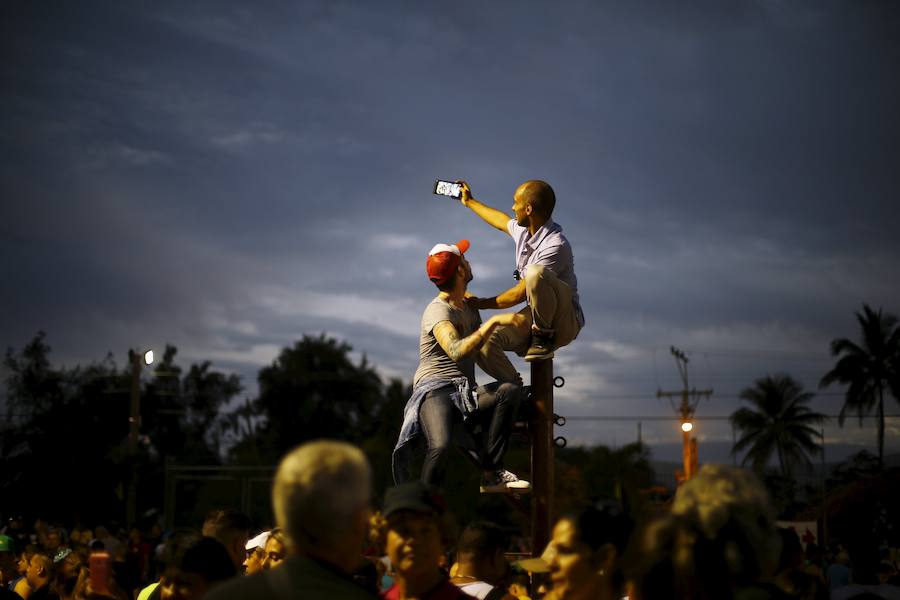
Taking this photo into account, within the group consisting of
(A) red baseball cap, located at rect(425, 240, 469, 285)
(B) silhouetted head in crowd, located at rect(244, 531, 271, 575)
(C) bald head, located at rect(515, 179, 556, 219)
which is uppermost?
(C) bald head, located at rect(515, 179, 556, 219)

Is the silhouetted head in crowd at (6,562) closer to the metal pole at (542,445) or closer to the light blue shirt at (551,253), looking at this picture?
the metal pole at (542,445)

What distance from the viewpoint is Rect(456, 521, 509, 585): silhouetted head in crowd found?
5438 millimetres

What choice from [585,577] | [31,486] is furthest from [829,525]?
[31,486]

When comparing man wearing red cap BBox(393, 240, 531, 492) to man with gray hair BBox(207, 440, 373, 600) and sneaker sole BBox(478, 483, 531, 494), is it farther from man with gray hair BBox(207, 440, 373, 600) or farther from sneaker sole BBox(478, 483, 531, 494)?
man with gray hair BBox(207, 440, 373, 600)

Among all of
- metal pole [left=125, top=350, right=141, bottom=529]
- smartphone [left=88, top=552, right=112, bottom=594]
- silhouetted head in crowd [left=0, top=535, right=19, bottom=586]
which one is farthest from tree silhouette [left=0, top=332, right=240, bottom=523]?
smartphone [left=88, top=552, right=112, bottom=594]

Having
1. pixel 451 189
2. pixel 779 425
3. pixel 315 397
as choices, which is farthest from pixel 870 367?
pixel 451 189

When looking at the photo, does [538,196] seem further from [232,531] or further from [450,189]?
[232,531]

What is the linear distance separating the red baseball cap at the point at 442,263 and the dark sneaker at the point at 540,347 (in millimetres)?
690

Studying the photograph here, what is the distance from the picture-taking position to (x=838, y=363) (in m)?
62.0

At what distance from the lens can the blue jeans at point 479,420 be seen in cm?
631

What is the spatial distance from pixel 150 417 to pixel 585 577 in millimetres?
51410

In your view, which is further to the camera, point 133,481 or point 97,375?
point 97,375

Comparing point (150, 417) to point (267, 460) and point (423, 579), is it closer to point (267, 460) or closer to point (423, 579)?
point (267, 460)

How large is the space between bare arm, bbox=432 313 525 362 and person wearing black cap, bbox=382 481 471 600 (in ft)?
7.14
